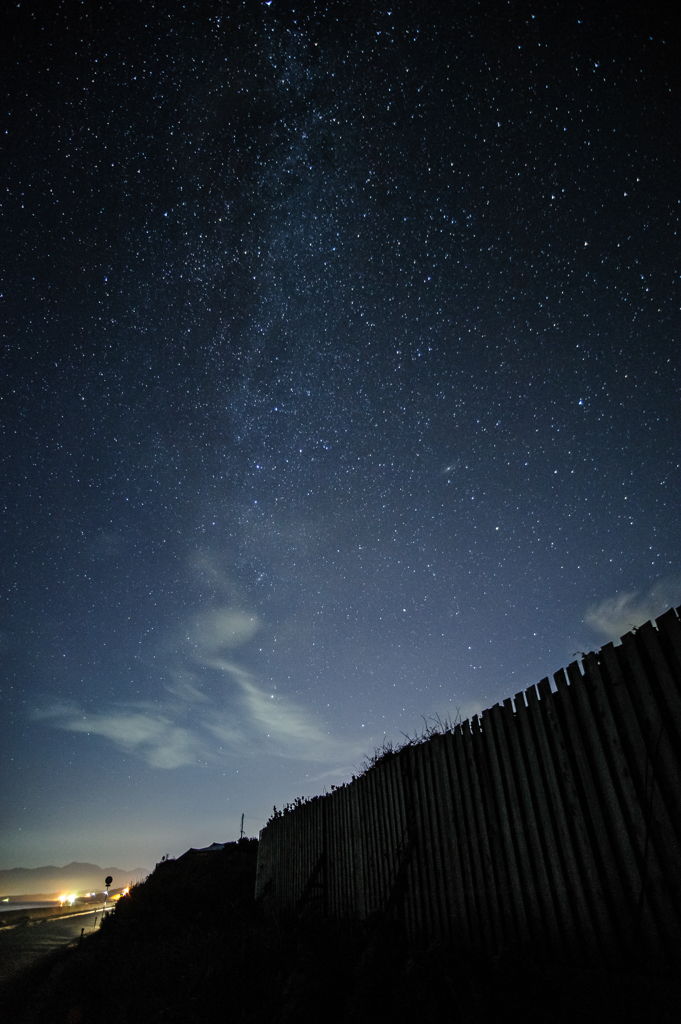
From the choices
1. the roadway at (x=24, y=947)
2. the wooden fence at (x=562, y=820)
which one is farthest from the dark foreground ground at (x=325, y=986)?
the roadway at (x=24, y=947)

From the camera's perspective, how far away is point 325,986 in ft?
12.5

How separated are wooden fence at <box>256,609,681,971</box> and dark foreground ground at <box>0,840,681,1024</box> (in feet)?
1.33

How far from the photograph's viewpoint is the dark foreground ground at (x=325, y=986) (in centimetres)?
271

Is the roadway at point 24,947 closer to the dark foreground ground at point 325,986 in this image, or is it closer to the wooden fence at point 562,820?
the dark foreground ground at point 325,986

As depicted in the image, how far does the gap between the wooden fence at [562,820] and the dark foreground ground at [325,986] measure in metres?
0.41

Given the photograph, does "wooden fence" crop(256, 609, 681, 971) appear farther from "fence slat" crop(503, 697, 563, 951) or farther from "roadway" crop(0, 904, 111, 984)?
"roadway" crop(0, 904, 111, 984)

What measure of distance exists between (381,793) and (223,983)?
2.58 metres

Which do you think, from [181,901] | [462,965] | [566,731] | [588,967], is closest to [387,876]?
[462,965]

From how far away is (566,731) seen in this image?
3664 millimetres

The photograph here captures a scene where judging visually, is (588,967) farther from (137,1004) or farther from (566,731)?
(137,1004)

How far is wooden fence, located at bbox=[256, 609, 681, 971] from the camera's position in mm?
2953

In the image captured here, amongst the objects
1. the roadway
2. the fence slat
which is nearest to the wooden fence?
the fence slat

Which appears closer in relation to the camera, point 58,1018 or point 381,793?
point 381,793

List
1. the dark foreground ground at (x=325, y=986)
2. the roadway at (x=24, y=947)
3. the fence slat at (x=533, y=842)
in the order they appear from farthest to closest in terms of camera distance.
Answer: the roadway at (x=24, y=947) < the fence slat at (x=533, y=842) < the dark foreground ground at (x=325, y=986)
